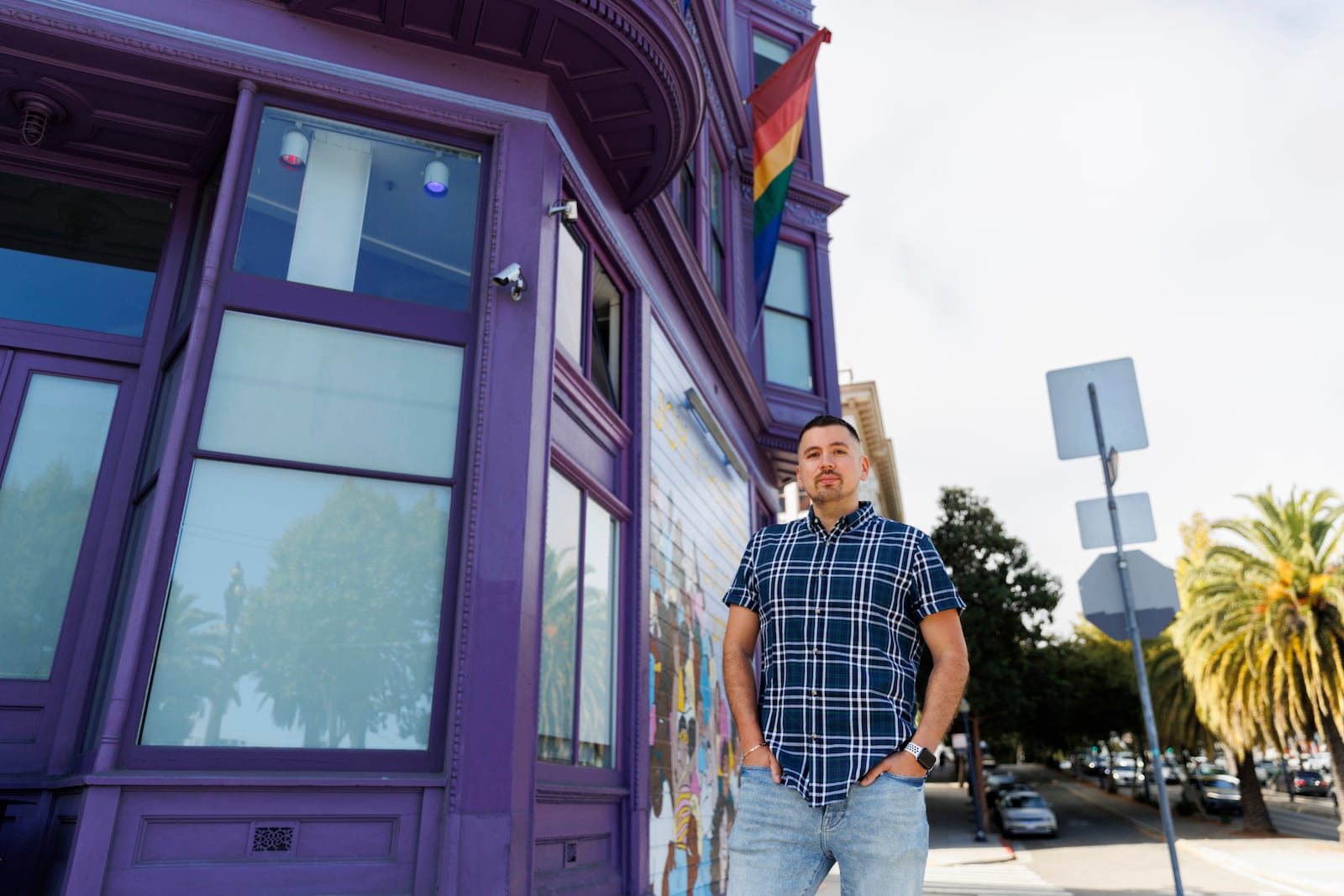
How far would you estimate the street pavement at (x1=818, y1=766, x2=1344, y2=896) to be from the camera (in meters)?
16.7

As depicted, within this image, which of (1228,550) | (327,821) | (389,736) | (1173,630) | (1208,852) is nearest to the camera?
(327,821)

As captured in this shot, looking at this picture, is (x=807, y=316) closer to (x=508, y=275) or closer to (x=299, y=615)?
(x=508, y=275)

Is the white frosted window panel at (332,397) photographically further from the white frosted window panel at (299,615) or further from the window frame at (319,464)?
the white frosted window panel at (299,615)

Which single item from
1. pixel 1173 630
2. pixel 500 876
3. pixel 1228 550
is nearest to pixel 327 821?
pixel 500 876

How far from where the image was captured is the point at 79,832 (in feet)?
14.8

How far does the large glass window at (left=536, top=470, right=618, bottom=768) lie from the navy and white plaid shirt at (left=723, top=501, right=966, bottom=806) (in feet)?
11.1

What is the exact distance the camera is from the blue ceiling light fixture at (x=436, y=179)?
21.7 ft

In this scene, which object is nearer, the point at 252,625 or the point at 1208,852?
the point at 252,625

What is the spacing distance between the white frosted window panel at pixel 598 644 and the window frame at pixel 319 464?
170cm

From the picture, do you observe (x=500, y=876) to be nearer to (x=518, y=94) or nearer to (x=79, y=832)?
(x=79, y=832)

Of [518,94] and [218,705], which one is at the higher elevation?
[518,94]

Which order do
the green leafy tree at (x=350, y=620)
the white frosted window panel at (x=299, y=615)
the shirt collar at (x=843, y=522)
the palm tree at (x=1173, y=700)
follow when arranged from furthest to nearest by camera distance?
1. the palm tree at (x=1173, y=700)
2. the green leafy tree at (x=350, y=620)
3. the white frosted window panel at (x=299, y=615)
4. the shirt collar at (x=843, y=522)

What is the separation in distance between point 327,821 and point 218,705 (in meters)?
0.84

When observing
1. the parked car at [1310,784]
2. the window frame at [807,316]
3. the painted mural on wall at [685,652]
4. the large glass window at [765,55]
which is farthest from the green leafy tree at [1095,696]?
the painted mural on wall at [685,652]
